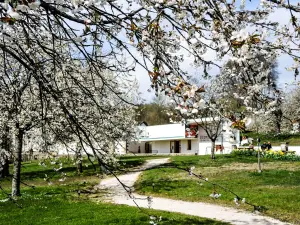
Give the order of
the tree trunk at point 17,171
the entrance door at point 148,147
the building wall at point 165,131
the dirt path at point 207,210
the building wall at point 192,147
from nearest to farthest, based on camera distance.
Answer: the dirt path at point 207,210, the tree trunk at point 17,171, the building wall at point 192,147, the building wall at point 165,131, the entrance door at point 148,147

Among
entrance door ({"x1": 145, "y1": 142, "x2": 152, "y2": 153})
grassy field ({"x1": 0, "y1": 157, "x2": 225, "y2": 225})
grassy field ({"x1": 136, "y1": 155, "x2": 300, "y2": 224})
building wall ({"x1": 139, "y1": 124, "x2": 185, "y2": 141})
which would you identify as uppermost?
building wall ({"x1": 139, "y1": 124, "x2": 185, "y2": 141})

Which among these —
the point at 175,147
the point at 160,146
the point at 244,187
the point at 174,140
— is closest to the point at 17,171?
the point at 244,187

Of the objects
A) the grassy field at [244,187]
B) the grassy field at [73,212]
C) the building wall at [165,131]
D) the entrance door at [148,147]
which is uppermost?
the building wall at [165,131]

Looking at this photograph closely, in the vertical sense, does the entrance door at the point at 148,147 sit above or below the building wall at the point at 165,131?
below

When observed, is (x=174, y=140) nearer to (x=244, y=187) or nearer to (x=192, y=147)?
(x=192, y=147)

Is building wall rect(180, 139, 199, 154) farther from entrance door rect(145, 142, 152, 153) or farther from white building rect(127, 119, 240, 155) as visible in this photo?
entrance door rect(145, 142, 152, 153)

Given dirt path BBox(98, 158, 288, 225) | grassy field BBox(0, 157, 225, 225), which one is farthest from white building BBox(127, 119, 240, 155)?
grassy field BBox(0, 157, 225, 225)

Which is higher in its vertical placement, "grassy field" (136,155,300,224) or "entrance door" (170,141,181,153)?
"entrance door" (170,141,181,153)

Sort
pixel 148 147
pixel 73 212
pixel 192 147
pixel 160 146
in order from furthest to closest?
pixel 148 147, pixel 160 146, pixel 192 147, pixel 73 212

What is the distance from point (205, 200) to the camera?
39.9 feet

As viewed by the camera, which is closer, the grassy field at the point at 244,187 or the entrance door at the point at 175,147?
the grassy field at the point at 244,187

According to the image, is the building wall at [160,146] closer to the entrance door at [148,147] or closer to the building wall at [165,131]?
the building wall at [165,131]

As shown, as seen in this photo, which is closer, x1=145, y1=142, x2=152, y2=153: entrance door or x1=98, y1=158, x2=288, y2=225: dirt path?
x1=98, y1=158, x2=288, y2=225: dirt path

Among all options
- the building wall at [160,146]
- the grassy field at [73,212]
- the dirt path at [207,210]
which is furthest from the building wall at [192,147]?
the dirt path at [207,210]
